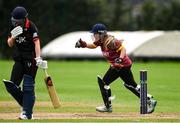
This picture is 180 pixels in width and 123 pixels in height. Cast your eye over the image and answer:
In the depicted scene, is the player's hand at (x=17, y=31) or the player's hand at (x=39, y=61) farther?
the player's hand at (x=39, y=61)

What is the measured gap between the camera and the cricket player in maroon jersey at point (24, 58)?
15203 mm

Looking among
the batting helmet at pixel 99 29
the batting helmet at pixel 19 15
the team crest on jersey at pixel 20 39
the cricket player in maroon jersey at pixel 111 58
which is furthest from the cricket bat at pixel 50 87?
the batting helmet at pixel 99 29

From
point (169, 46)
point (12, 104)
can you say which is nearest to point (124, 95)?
point (12, 104)

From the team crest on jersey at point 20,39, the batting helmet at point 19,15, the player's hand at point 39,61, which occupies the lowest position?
the player's hand at point 39,61

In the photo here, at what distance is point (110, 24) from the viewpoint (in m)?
105

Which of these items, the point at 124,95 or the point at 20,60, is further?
the point at 124,95

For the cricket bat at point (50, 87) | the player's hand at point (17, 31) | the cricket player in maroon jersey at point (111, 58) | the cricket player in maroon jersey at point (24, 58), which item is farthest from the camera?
the cricket player in maroon jersey at point (111, 58)

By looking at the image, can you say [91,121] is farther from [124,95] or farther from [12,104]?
[124,95]

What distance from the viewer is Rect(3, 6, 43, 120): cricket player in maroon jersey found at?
15.2 meters

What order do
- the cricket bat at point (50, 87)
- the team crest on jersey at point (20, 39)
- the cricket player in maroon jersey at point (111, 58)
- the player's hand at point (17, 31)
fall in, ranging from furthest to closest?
the cricket player in maroon jersey at point (111, 58) → the cricket bat at point (50, 87) → the team crest on jersey at point (20, 39) → the player's hand at point (17, 31)

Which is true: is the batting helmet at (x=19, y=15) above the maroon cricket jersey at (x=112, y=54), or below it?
above

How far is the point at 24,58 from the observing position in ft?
51.0

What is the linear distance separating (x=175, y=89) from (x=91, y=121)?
46.6ft

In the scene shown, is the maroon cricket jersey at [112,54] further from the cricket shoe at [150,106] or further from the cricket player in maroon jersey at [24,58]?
the cricket player in maroon jersey at [24,58]
